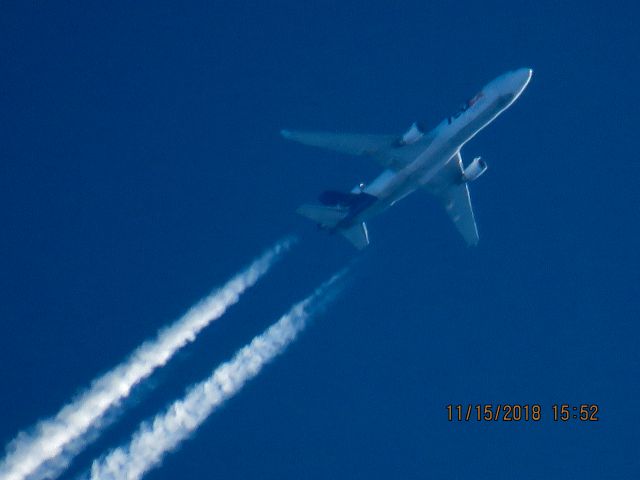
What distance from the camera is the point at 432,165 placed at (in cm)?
5038

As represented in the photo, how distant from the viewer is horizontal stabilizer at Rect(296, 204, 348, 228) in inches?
2008

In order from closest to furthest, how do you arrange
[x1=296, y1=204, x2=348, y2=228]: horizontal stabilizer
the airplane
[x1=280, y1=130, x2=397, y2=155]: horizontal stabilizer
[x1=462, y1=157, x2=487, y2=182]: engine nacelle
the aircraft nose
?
the aircraft nose → the airplane → [x1=280, y1=130, x2=397, y2=155]: horizontal stabilizer → [x1=296, y1=204, x2=348, y2=228]: horizontal stabilizer → [x1=462, y1=157, x2=487, y2=182]: engine nacelle

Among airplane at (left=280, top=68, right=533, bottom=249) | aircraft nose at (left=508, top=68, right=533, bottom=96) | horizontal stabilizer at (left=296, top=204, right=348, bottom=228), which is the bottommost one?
horizontal stabilizer at (left=296, top=204, right=348, bottom=228)

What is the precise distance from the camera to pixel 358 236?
174ft

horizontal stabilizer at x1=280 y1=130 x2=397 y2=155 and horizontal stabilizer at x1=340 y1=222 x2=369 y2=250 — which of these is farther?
horizontal stabilizer at x1=340 y1=222 x2=369 y2=250

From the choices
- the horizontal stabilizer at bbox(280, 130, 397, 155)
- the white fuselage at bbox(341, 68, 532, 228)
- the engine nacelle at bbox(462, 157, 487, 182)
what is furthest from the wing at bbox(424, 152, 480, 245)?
the horizontal stabilizer at bbox(280, 130, 397, 155)

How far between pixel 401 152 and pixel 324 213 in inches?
207

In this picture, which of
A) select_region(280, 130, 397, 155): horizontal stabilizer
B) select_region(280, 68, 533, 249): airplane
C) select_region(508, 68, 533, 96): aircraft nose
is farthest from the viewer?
select_region(280, 130, 397, 155): horizontal stabilizer

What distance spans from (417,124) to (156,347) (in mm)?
18235

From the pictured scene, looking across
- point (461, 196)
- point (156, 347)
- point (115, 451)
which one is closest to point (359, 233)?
point (461, 196)

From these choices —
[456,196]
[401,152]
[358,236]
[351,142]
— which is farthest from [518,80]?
[358,236]

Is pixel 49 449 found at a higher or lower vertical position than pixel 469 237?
lower

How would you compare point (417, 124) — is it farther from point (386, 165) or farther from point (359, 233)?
point (359, 233)

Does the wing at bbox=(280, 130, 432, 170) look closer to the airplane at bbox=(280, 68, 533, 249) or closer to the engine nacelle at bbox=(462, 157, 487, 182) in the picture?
the airplane at bbox=(280, 68, 533, 249)
